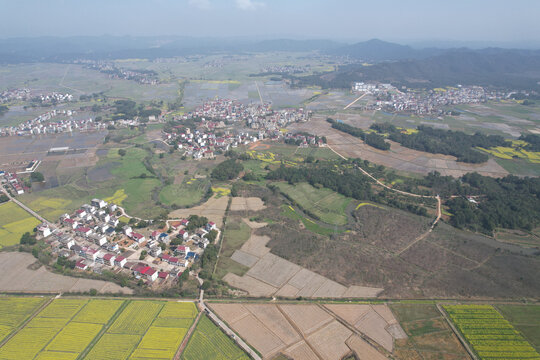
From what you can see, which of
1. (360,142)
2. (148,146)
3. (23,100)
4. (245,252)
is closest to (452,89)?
(360,142)

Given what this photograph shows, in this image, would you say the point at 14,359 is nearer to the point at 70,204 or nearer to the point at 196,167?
the point at 70,204

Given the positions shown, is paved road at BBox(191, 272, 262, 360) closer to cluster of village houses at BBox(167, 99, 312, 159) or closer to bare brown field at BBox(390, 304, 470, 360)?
bare brown field at BBox(390, 304, 470, 360)

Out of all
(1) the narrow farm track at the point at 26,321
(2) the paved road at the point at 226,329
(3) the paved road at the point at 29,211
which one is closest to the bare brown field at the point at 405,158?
(2) the paved road at the point at 226,329

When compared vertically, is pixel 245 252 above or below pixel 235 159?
below

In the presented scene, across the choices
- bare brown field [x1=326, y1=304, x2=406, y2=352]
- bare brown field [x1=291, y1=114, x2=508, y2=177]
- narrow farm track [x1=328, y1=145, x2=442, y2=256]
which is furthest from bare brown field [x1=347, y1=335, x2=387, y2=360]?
bare brown field [x1=291, y1=114, x2=508, y2=177]

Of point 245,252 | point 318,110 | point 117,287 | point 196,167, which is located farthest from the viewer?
point 318,110

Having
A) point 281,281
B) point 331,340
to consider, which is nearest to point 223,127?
point 281,281
